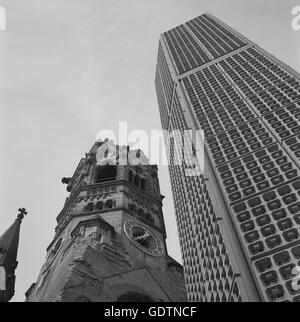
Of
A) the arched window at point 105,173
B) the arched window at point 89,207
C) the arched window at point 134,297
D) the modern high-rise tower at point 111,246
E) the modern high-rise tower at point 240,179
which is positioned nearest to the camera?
the modern high-rise tower at point 240,179

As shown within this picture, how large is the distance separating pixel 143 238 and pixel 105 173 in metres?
13.3

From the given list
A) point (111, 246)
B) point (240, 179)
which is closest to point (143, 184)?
point (111, 246)

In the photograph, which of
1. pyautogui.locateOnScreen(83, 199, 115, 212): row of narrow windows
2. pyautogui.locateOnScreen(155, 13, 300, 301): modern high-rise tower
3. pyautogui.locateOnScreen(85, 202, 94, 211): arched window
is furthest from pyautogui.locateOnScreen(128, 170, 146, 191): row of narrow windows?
pyautogui.locateOnScreen(85, 202, 94, 211): arched window

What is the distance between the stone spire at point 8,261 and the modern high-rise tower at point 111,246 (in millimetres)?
3469

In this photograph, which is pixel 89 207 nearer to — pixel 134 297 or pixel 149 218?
pixel 149 218

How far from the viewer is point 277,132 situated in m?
26.2

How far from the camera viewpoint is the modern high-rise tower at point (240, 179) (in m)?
18.3

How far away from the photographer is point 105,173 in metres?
46.2

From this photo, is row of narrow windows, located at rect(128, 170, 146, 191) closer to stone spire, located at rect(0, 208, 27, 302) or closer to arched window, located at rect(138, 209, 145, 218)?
arched window, located at rect(138, 209, 145, 218)

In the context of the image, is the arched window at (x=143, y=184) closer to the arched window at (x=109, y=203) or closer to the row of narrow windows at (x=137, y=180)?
the row of narrow windows at (x=137, y=180)

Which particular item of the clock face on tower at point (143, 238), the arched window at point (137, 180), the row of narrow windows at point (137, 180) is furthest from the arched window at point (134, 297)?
the arched window at point (137, 180)
